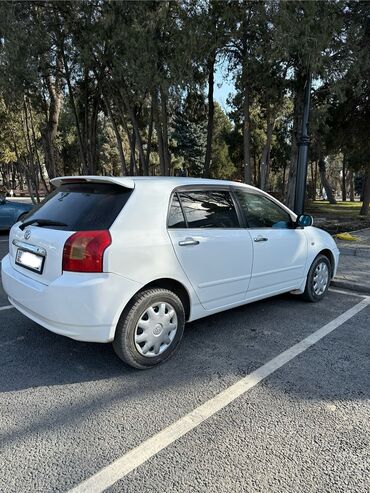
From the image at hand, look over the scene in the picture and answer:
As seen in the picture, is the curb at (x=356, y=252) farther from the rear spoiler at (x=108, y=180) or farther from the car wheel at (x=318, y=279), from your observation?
the rear spoiler at (x=108, y=180)

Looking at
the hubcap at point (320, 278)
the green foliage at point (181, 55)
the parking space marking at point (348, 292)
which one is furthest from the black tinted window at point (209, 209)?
the green foliage at point (181, 55)

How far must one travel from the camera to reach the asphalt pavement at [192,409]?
208cm

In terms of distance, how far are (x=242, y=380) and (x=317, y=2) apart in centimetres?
880

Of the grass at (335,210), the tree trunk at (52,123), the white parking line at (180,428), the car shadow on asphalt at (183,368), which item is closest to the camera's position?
the white parking line at (180,428)

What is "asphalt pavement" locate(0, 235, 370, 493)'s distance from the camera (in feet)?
6.82

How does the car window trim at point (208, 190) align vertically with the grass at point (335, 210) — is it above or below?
above

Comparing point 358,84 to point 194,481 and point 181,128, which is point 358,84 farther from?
point 181,128

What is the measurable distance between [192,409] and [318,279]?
10.1 ft

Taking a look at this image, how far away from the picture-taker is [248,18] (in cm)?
924

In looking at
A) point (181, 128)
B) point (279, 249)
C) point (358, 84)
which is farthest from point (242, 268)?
point (181, 128)

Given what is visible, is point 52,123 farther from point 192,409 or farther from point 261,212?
point 192,409

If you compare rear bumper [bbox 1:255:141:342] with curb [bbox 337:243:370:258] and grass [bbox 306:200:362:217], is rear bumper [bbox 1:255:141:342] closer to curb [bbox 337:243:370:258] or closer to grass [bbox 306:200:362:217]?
curb [bbox 337:243:370:258]

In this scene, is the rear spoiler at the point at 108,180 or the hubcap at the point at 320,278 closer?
the rear spoiler at the point at 108,180

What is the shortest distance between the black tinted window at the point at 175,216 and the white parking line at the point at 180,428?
1.44 m
